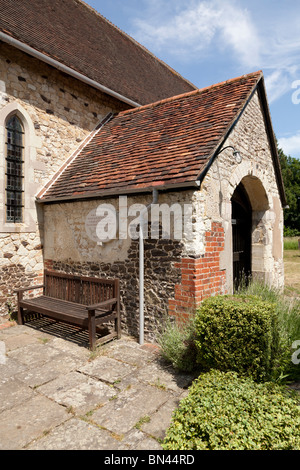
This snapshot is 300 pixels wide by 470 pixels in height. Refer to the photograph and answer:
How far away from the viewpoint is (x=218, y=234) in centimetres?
518

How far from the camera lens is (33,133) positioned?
6812 mm

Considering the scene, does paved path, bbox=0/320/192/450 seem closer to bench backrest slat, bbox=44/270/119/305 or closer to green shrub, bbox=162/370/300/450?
green shrub, bbox=162/370/300/450

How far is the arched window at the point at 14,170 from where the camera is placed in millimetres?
6488

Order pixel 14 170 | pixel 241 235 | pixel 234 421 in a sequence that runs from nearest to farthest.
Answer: pixel 234 421, pixel 14 170, pixel 241 235

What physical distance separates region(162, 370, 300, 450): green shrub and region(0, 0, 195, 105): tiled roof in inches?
284

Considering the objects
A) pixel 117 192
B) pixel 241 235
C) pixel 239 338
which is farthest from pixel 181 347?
pixel 241 235

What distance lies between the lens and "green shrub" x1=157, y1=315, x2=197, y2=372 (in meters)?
4.00

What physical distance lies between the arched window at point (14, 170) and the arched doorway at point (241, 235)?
5131mm

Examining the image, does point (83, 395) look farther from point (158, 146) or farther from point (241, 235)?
point (241, 235)

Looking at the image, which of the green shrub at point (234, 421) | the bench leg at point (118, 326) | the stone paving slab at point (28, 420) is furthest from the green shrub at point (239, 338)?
the bench leg at point (118, 326)

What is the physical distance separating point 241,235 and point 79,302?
4.60 metres

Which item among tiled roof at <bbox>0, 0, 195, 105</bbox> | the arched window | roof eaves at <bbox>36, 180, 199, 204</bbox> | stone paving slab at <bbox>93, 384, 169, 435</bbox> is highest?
tiled roof at <bbox>0, 0, 195, 105</bbox>

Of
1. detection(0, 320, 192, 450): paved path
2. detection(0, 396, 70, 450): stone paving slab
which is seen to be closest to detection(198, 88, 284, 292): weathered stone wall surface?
detection(0, 320, 192, 450): paved path

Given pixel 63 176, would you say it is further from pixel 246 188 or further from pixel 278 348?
pixel 278 348
